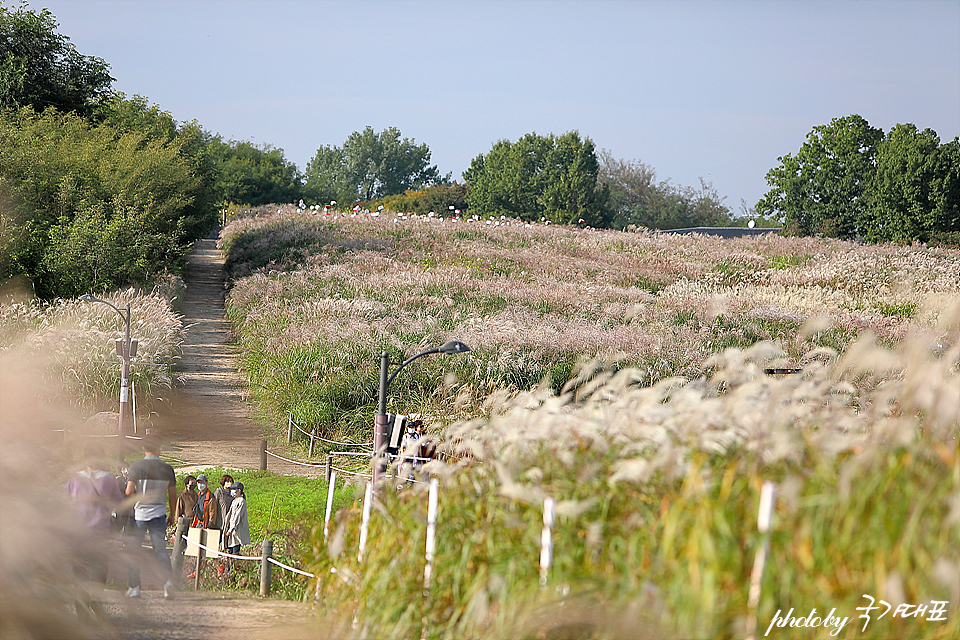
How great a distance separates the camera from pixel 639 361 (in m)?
18.4

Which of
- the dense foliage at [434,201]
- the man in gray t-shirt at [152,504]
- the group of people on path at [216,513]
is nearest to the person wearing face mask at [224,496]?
the group of people on path at [216,513]

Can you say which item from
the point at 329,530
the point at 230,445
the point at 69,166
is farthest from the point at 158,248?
the point at 329,530

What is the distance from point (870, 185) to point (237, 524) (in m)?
48.4

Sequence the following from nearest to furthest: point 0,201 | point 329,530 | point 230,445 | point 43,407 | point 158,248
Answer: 1. point 43,407
2. point 329,530
3. point 230,445
4. point 0,201
5. point 158,248

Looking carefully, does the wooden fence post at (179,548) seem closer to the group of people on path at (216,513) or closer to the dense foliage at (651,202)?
the group of people on path at (216,513)

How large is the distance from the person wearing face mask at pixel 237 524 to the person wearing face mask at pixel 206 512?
152mm

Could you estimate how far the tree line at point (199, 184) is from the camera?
24.7 m

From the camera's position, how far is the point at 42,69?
118 ft

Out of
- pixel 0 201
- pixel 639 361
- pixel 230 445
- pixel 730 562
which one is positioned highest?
pixel 0 201

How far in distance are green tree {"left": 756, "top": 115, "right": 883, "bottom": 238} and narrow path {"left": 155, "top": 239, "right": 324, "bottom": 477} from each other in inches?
1438

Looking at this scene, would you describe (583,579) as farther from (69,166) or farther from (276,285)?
(69,166)

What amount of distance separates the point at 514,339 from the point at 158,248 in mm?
15432

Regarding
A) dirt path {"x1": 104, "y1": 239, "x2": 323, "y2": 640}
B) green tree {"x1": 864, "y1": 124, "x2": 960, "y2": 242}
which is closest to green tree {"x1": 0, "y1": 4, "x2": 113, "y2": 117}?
dirt path {"x1": 104, "y1": 239, "x2": 323, "y2": 640}

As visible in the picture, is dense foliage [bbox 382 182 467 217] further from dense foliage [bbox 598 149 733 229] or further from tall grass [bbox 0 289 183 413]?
tall grass [bbox 0 289 183 413]
